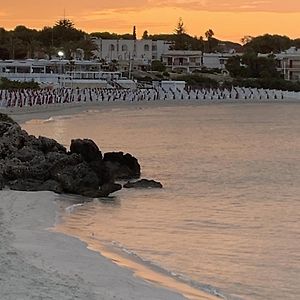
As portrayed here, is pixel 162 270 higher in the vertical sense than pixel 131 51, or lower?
lower

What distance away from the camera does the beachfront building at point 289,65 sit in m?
136

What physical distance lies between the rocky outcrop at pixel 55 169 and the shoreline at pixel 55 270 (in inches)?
161

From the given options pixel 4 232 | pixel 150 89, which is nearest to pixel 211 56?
pixel 150 89

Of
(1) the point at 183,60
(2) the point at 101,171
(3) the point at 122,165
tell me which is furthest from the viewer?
(1) the point at 183,60

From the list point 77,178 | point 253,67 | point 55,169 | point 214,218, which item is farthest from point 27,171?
A: point 253,67

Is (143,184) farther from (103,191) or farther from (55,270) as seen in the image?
(55,270)

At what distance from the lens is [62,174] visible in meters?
18.6

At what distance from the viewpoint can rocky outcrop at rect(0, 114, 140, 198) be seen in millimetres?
18438

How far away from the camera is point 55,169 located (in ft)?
61.7

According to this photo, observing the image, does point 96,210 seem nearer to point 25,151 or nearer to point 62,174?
point 62,174

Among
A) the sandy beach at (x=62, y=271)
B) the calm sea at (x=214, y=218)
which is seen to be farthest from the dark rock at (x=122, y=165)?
the sandy beach at (x=62, y=271)

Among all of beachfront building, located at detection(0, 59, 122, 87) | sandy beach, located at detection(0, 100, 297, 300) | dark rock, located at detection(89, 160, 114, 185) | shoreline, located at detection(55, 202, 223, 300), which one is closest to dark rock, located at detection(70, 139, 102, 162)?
dark rock, located at detection(89, 160, 114, 185)

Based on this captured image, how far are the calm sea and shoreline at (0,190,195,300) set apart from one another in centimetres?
88

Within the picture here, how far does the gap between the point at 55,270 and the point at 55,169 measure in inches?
357
